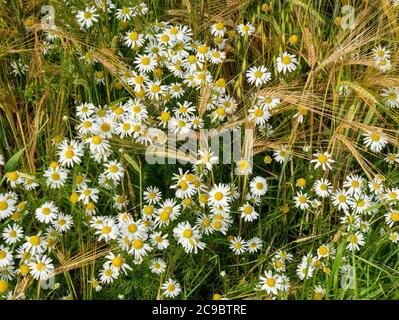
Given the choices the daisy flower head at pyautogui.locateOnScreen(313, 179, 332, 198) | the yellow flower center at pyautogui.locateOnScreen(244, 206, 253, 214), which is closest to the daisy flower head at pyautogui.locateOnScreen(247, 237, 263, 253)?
the yellow flower center at pyautogui.locateOnScreen(244, 206, 253, 214)

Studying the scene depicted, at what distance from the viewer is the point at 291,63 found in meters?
2.81

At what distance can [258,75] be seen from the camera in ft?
9.32

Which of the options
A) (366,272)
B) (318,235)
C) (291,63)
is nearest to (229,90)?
(291,63)

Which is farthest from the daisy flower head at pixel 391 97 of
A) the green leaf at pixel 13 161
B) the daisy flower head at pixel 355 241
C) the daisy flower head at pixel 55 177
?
the green leaf at pixel 13 161

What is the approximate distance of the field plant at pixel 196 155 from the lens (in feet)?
7.91

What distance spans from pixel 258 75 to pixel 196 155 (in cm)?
54

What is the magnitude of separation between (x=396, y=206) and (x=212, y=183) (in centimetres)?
76

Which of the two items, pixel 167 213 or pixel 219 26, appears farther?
pixel 219 26

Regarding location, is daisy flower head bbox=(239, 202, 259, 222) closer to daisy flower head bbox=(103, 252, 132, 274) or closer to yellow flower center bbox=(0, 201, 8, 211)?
daisy flower head bbox=(103, 252, 132, 274)

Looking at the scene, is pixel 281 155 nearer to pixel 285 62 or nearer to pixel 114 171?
pixel 285 62

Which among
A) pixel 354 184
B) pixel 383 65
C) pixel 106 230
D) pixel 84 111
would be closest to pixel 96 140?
pixel 84 111

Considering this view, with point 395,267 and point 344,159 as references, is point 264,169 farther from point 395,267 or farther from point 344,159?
point 395,267

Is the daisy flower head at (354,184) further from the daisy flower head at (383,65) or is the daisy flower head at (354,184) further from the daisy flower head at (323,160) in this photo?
the daisy flower head at (383,65)

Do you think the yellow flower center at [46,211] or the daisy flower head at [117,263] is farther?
the yellow flower center at [46,211]
